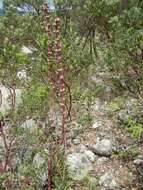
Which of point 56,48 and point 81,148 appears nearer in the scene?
point 56,48

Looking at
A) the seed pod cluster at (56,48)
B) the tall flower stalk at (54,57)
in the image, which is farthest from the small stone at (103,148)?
Answer: the seed pod cluster at (56,48)

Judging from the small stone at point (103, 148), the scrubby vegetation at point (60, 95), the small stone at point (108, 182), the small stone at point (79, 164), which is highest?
the scrubby vegetation at point (60, 95)

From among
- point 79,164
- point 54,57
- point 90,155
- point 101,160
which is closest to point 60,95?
point 54,57

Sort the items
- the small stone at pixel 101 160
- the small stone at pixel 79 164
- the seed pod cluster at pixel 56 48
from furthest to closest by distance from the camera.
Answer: the small stone at pixel 101 160 < the small stone at pixel 79 164 < the seed pod cluster at pixel 56 48

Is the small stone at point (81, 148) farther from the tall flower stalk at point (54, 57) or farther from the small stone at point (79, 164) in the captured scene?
the tall flower stalk at point (54, 57)

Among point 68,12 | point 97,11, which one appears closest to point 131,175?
point 97,11

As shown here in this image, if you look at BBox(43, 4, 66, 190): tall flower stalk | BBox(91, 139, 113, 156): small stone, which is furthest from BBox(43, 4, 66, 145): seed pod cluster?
BBox(91, 139, 113, 156): small stone

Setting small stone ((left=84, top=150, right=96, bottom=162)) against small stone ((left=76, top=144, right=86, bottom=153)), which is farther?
Result: small stone ((left=76, top=144, right=86, bottom=153))

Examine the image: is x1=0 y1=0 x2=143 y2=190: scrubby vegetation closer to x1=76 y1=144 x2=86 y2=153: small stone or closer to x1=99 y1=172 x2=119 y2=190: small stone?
x1=99 y1=172 x2=119 y2=190: small stone

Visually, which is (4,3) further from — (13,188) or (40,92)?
(13,188)

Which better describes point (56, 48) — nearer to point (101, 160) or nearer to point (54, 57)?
point (54, 57)

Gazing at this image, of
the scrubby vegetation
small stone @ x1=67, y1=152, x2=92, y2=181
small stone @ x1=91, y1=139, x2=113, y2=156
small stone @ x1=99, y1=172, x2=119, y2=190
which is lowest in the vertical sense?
small stone @ x1=99, y1=172, x2=119, y2=190

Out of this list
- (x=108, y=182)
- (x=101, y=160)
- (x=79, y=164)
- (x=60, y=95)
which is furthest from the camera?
(x=101, y=160)

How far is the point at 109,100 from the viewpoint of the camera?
18391 millimetres
